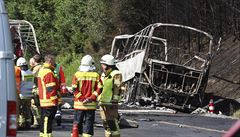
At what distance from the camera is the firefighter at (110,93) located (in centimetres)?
1298

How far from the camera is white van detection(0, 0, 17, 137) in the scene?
685cm

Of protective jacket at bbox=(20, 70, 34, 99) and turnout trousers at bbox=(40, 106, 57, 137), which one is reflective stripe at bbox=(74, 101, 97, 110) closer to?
turnout trousers at bbox=(40, 106, 57, 137)

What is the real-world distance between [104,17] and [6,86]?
35.3 metres

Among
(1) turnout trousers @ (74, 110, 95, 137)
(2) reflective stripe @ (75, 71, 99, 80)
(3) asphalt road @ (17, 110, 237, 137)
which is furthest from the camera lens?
(3) asphalt road @ (17, 110, 237, 137)

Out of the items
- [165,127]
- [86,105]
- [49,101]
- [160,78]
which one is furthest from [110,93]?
[160,78]

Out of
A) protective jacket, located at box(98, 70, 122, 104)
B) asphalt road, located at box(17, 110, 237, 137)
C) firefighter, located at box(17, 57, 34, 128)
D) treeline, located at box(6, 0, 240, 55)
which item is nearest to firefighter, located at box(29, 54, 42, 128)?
firefighter, located at box(17, 57, 34, 128)

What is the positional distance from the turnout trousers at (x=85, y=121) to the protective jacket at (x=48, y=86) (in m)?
0.48

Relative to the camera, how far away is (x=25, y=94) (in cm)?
1525

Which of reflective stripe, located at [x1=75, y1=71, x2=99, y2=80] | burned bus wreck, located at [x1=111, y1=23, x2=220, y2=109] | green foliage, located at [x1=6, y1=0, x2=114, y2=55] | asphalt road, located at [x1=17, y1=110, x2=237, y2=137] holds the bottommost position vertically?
asphalt road, located at [x1=17, y1=110, x2=237, y2=137]

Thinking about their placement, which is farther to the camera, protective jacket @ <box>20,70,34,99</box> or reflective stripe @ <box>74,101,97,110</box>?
protective jacket @ <box>20,70,34,99</box>

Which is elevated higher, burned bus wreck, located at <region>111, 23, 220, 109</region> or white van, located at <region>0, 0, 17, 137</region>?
white van, located at <region>0, 0, 17, 137</region>

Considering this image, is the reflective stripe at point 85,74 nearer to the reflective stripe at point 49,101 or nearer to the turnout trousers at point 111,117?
the reflective stripe at point 49,101

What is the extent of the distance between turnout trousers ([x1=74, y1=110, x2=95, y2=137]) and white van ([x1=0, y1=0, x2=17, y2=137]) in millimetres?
5745

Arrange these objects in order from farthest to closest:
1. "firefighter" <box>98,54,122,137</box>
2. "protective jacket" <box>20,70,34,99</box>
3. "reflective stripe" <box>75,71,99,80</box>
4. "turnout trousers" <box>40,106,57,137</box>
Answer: "protective jacket" <box>20,70,34,99</box> < "firefighter" <box>98,54,122,137</box> < "turnout trousers" <box>40,106,57,137</box> < "reflective stripe" <box>75,71,99,80</box>
